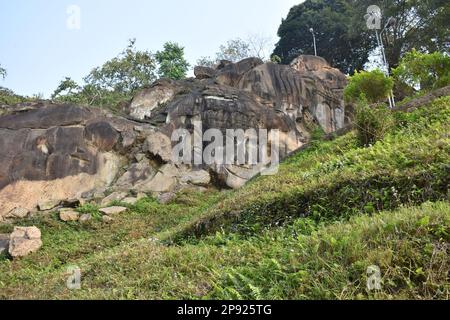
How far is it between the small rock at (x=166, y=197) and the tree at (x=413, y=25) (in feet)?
65.6

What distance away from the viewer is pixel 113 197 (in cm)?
1496

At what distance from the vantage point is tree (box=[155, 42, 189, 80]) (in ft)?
102

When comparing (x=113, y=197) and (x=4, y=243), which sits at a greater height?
(x=113, y=197)

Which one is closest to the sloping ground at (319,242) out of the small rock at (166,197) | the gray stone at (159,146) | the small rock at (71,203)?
the small rock at (71,203)

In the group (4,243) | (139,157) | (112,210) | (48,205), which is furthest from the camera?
(139,157)

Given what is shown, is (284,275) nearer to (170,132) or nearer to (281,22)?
(170,132)

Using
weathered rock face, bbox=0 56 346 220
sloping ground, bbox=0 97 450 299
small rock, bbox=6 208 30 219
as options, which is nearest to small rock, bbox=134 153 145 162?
weathered rock face, bbox=0 56 346 220

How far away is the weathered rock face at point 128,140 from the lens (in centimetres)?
1501

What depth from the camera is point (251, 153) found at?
17391 mm

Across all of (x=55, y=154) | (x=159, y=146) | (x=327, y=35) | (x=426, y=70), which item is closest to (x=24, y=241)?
(x=55, y=154)

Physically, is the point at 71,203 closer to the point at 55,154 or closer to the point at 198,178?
the point at 55,154

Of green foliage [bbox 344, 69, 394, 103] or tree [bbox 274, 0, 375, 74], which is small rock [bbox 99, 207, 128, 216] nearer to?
green foliage [bbox 344, 69, 394, 103]

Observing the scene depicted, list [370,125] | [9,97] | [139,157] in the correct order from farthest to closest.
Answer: [9,97], [139,157], [370,125]

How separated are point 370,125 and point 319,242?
604 cm
